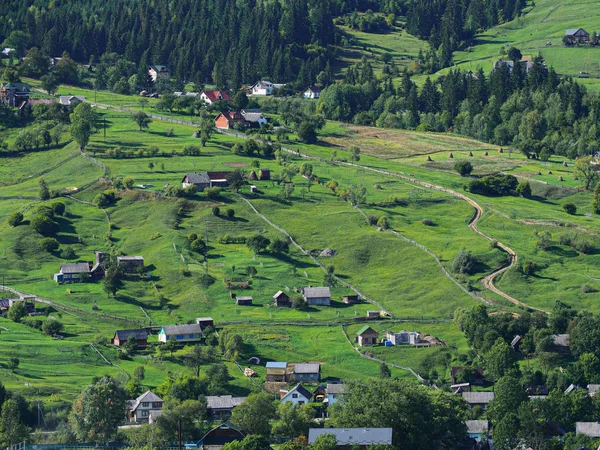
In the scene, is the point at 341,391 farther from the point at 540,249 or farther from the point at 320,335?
the point at 540,249

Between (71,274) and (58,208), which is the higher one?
(58,208)

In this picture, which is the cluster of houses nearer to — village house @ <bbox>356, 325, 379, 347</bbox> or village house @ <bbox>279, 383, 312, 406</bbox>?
village house @ <bbox>356, 325, 379, 347</bbox>

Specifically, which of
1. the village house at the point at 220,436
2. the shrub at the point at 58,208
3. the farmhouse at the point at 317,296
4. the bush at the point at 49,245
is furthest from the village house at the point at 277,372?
the shrub at the point at 58,208

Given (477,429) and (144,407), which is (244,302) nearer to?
(144,407)

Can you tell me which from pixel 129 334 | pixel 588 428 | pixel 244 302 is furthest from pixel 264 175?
pixel 588 428

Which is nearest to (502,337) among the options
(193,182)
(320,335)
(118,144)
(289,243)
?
(320,335)
